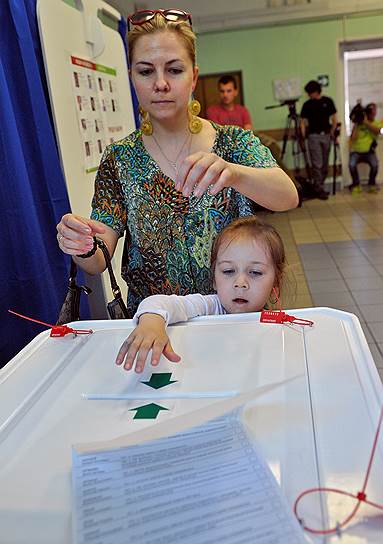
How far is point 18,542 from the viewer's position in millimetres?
543

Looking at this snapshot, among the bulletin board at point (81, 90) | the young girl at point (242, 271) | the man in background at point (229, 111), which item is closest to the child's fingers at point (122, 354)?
the young girl at point (242, 271)

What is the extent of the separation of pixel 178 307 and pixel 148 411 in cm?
41

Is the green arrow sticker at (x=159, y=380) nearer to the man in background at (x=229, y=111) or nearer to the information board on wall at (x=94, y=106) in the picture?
the information board on wall at (x=94, y=106)

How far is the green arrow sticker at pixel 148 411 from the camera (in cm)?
78

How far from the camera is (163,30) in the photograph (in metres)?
1.33

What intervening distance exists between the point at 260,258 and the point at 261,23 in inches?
284

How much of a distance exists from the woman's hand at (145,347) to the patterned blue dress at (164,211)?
0.44m

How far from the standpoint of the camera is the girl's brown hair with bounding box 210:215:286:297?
1391 millimetres

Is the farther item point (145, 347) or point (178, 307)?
point (178, 307)

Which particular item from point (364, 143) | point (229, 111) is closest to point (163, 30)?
point (229, 111)

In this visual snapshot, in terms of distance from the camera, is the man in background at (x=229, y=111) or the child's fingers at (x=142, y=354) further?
the man in background at (x=229, y=111)

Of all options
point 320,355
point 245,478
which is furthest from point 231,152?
point 245,478

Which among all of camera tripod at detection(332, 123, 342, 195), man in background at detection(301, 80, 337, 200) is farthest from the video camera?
man in background at detection(301, 80, 337, 200)

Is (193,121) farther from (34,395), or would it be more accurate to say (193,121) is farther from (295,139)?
(295,139)
